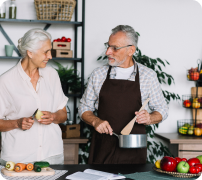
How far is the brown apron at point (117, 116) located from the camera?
2.16m

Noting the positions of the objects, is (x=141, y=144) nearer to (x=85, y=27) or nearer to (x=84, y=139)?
(x=84, y=139)

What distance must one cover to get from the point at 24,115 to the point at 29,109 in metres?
0.05

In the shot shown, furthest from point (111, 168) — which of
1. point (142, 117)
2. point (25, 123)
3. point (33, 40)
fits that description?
point (33, 40)

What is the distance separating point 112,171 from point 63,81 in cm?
179

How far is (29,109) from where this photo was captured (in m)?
2.00

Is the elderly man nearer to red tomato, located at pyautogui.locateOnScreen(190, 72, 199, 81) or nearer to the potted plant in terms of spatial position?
the potted plant

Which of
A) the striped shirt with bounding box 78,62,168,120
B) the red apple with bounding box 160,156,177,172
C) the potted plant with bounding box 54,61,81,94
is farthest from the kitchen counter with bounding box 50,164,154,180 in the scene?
the potted plant with bounding box 54,61,81,94

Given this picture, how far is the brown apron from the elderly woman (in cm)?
32

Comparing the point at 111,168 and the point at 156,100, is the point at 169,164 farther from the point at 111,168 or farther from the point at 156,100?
the point at 156,100

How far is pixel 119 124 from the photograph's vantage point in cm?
218

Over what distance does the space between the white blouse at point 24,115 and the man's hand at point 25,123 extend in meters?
0.13

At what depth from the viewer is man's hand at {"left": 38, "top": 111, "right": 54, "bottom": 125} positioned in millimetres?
1889

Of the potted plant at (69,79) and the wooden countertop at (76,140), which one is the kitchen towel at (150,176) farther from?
the potted plant at (69,79)

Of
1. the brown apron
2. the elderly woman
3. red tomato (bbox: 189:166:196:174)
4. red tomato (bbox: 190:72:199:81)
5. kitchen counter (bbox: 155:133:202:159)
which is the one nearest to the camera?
red tomato (bbox: 189:166:196:174)
